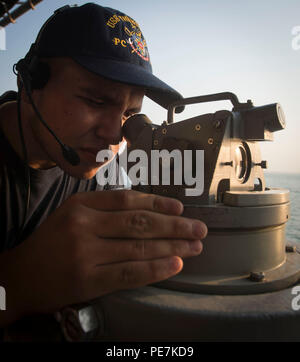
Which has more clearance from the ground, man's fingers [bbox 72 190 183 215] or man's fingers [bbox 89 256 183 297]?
man's fingers [bbox 72 190 183 215]

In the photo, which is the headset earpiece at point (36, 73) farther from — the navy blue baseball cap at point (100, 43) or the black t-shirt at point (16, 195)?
the black t-shirt at point (16, 195)

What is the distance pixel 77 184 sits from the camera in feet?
5.10

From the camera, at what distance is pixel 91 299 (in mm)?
588

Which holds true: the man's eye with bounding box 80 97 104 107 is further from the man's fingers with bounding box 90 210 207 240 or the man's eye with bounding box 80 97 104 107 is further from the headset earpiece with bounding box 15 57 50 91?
the man's fingers with bounding box 90 210 207 240

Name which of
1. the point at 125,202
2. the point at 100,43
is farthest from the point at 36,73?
the point at 125,202

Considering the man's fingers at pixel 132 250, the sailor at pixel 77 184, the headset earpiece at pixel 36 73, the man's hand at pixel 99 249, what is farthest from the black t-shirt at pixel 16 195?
the man's fingers at pixel 132 250

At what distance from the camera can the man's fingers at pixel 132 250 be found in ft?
1.85

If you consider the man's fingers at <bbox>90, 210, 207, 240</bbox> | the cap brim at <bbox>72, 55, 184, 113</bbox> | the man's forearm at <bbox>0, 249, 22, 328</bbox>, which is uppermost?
the cap brim at <bbox>72, 55, 184, 113</bbox>

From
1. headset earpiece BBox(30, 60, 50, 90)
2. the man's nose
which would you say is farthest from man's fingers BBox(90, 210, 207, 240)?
headset earpiece BBox(30, 60, 50, 90)

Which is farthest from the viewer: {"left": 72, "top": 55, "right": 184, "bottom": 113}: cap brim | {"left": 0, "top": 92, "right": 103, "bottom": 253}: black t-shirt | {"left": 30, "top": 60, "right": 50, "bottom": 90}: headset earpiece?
{"left": 0, "top": 92, "right": 103, "bottom": 253}: black t-shirt

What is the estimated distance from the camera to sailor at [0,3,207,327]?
1.86 ft

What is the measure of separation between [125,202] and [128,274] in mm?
152

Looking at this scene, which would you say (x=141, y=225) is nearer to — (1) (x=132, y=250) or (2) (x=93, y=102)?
(1) (x=132, y=250)

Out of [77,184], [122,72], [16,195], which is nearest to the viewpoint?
[122,72]
